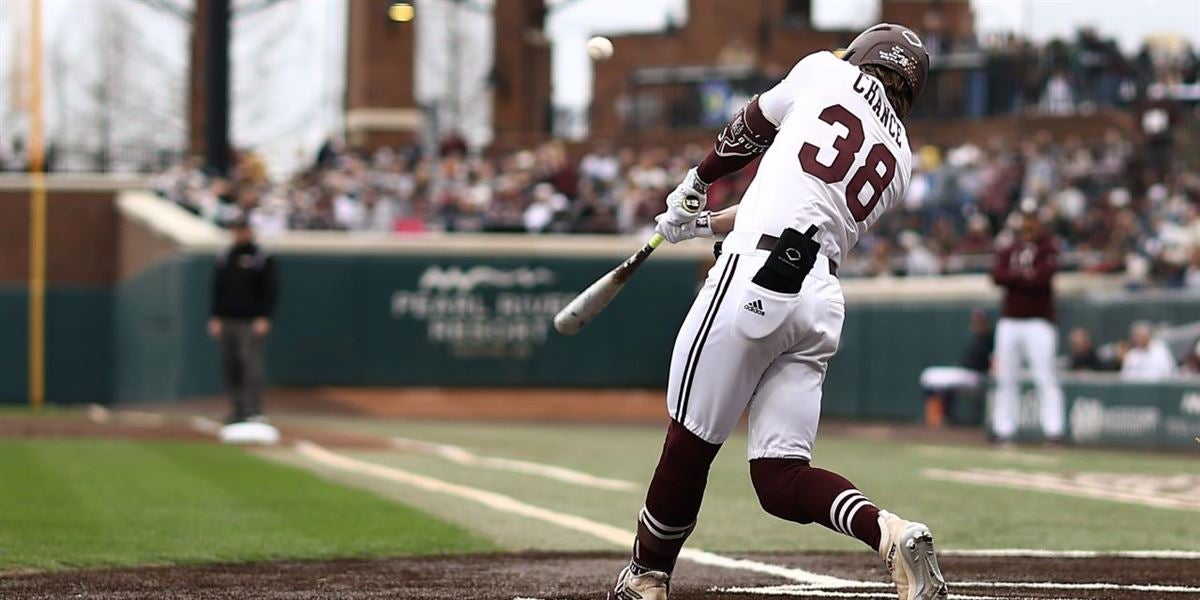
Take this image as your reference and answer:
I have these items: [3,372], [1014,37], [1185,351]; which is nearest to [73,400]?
[3,372]

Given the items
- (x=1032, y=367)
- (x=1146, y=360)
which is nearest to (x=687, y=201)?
(x=1032, y=367)

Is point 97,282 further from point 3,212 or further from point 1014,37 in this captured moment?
point 1014,37

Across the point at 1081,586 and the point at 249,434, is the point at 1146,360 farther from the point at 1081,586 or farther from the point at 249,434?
the point at 1081,586

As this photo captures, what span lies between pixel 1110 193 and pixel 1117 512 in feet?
49.7

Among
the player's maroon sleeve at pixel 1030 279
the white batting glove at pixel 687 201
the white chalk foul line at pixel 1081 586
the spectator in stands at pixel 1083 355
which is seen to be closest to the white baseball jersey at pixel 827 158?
the white batting glove at pixel 687 201

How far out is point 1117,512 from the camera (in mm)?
10141

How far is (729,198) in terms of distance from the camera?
25.8 m

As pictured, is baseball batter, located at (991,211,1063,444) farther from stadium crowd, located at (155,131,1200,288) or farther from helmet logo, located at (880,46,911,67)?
helmet logo, located at (880,46,911,67)

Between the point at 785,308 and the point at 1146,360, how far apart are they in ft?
44.2

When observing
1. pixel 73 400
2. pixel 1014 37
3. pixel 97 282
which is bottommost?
pixel 73 400

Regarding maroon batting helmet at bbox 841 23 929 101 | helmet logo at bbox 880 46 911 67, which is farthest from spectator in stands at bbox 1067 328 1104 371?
helmet logo at bbox 880 46 911 67

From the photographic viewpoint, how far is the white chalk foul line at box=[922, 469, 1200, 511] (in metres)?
10.8

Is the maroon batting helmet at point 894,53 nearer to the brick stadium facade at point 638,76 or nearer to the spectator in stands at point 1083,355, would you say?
the spectator in stands at point 1083,355

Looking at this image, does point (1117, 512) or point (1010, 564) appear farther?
point (1117, 512)
